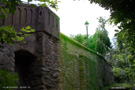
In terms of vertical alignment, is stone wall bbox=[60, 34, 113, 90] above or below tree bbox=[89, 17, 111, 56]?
below

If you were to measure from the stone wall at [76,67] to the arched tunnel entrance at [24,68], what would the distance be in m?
1.49

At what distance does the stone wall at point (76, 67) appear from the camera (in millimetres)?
7491

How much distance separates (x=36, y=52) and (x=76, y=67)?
3.77m

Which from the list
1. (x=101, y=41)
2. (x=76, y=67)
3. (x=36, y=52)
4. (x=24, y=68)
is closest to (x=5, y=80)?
(x=36, y=52)

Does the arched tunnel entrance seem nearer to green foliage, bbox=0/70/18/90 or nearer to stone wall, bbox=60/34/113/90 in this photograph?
stone wall, bbox=60/34/113/90

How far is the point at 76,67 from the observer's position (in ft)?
29.0

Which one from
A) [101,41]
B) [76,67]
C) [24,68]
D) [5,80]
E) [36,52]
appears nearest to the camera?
[5,80]

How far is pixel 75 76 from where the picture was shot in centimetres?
853

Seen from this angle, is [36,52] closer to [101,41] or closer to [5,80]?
[5,80]

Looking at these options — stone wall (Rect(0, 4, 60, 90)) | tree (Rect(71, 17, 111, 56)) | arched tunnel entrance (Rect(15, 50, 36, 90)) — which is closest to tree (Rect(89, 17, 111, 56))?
tree (Rect(71, 17, 111, 56))

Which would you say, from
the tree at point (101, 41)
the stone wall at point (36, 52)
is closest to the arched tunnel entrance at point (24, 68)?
the stone wall at point (36, 52)

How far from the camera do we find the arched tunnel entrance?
5444 millimetres

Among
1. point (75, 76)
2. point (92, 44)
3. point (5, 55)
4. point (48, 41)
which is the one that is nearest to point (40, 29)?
point (48, 41)

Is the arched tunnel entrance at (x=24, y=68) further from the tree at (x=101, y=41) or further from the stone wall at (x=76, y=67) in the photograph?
the tree at (x=101, y=41)
